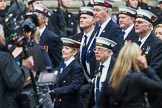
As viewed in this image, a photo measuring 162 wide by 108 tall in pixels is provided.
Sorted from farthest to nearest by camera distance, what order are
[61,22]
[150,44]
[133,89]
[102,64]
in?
[61,22], [150,44], [102,64], [133,89]

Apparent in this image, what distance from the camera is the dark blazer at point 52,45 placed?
13.7 m

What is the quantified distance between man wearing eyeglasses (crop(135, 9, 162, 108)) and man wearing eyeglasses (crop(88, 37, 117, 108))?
0.53 meters

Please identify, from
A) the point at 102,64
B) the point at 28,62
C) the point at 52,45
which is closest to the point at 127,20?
the point at 52,45

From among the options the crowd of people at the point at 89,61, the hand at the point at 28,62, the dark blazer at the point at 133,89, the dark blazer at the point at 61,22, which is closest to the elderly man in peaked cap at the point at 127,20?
the crowd of people at the point at 89,61

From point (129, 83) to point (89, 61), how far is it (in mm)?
3508

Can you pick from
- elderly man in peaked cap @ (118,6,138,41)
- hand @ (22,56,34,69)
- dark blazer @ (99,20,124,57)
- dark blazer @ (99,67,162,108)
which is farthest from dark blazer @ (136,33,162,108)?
hand @ (22,56,34,69)

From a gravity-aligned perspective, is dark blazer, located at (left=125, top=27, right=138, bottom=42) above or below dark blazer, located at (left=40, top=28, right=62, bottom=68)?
above

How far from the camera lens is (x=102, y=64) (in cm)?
1023

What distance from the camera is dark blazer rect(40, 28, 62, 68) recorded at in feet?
44.9

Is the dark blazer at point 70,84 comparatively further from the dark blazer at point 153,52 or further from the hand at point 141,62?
the hand at point 141,62

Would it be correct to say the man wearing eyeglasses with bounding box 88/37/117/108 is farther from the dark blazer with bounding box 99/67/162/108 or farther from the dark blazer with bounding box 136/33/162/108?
the dark blazer with bounding box 99/67/162/108

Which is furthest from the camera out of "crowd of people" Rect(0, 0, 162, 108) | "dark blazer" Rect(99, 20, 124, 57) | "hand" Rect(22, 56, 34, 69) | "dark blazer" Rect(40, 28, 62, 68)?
"dark blazer" Rect(40, 28, 62, 68)

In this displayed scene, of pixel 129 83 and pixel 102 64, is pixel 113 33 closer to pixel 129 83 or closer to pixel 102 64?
pixel 102 64

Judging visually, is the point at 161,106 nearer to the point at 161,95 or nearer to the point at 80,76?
the point at 161,95
